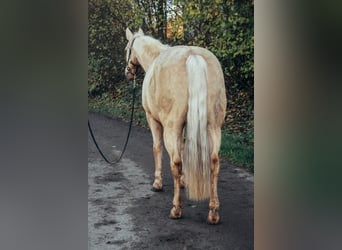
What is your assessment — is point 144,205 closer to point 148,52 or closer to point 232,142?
point 232,142

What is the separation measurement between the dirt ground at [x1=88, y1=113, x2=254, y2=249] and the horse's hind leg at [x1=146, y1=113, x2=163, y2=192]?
28 mm

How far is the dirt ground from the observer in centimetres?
242

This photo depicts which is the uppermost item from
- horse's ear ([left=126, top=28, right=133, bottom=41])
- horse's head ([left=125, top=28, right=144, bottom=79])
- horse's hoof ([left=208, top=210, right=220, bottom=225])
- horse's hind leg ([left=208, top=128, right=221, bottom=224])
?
horse's ear ([left=126, top=28, right=133, bottom=41])

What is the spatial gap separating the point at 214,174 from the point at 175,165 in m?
0.24

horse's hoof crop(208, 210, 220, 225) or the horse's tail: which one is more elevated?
the horse's tail

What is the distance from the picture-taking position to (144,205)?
2.49 m

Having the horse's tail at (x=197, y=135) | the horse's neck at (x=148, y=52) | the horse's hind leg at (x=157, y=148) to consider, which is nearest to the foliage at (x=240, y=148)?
the horse's tail at (x=197, y=135)

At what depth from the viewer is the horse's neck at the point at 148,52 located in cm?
246

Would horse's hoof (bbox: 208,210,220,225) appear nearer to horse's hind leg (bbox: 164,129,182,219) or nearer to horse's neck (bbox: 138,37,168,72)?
horse's hind leg (bbox: 164,129,182,219)

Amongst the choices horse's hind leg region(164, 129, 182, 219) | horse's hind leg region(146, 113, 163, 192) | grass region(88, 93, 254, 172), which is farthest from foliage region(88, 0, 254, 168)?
horse's hind leg region(164, 129, 182, 219)

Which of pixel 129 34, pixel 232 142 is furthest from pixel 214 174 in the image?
pixel 129 34

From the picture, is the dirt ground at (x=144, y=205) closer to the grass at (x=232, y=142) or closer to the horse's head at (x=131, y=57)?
the grass at (x=232, y=142)
